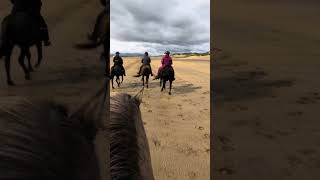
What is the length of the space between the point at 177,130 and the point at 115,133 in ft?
19.6

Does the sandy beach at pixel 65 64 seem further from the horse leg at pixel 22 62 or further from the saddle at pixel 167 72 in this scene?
the saddle at pixel 167 72

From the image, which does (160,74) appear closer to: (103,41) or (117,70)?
(117,70)

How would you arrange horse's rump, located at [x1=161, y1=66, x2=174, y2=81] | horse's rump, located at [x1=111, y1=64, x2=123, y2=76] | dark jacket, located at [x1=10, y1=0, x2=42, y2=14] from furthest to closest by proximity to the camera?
1. horse's rump, located at [x1=111, y1=64, x2=123, y2=76]
2. horse's rump, located at [x1=161, y1=66, x2=174, y2=81]
3. dark jacket, located at [x1=10, y1=0, x2=42, y2=14]

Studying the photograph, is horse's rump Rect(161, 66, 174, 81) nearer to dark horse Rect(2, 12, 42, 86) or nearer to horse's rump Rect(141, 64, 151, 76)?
horse's rump Rect(141, 64, 151, 76)

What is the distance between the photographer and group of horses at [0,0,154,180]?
0.65m

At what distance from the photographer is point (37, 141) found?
0.73m

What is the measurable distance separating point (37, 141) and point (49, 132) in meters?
0.03

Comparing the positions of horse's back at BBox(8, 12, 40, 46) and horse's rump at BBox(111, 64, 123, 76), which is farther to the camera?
horse's rump at BBox(111, 64, 123, 76)

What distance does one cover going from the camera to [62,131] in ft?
2.55

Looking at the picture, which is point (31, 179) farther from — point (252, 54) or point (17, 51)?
point (252, 54)

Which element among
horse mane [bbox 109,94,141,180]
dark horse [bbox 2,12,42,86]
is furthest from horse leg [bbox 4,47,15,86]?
horse mane [bbox 109,94,141,180]

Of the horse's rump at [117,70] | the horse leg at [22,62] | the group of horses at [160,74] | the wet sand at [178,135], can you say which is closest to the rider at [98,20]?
the horse leg at [22,62]

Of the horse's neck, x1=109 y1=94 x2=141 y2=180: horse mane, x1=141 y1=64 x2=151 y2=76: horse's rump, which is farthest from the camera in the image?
x1=141 y1=64 x2=151 y2=76: horse's rump

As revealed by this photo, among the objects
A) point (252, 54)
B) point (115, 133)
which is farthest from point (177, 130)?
point (252, 54)
